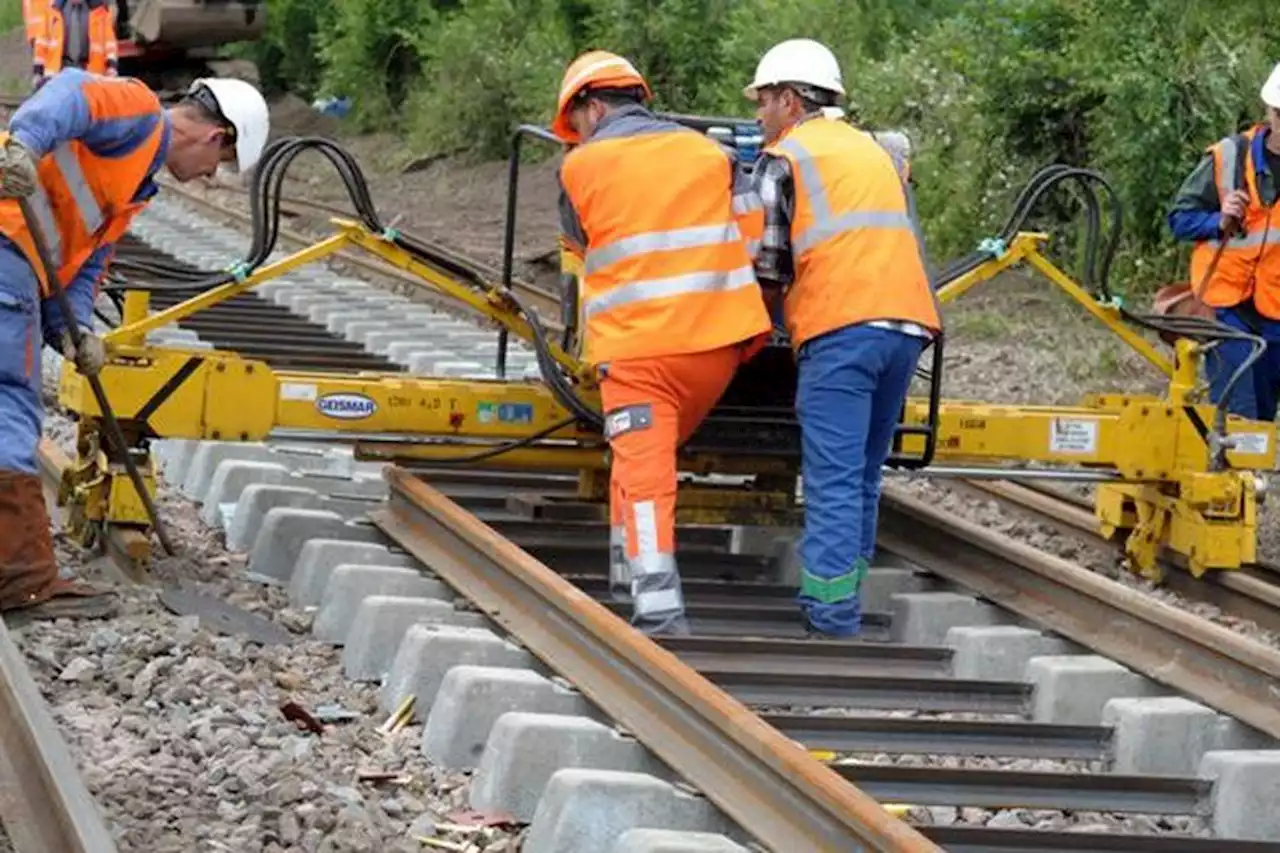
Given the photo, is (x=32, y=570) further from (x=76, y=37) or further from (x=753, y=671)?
(x=76, y=37)

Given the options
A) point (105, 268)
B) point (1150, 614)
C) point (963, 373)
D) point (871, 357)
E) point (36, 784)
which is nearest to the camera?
point (36, 784)

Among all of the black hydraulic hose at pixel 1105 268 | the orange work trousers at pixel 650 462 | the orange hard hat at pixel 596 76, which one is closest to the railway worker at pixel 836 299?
the orange work trousers at pixel 650 462

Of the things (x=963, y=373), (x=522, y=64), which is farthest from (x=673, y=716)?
(x=522, y=64)

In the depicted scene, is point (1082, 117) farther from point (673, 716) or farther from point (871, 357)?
point (673, 716)

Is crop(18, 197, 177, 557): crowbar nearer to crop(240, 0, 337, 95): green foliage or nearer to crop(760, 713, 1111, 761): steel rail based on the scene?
crop(760, 713, 1111, 761): steel rail

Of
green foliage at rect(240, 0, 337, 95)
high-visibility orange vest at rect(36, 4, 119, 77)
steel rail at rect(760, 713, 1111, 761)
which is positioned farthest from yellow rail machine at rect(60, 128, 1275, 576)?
green foliage at rect(240, 0, 337, 95)

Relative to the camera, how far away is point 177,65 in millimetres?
27219

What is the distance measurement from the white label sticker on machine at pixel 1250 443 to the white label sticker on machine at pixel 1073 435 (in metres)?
0.54

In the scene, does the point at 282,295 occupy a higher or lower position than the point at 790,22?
lower

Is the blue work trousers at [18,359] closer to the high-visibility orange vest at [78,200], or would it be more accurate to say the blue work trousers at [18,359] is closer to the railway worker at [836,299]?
the high-visibility orange vest at [78,200]

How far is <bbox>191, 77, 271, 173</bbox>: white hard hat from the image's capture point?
7.41 m

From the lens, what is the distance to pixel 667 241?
7.00 m

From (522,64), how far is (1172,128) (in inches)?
465

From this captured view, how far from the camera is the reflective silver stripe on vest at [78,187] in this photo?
23.2ft
